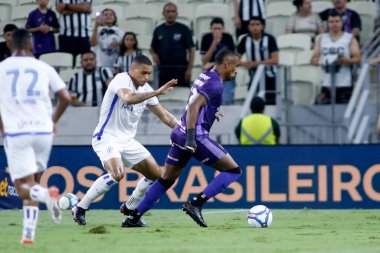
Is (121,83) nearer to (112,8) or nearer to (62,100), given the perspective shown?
(62,100)

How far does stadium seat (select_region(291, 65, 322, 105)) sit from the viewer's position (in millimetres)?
18969

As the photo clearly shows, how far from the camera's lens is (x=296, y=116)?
62.9 ft

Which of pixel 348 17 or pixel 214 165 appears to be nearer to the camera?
pixel 214 165

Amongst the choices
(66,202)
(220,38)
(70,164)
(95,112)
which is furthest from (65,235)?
(220,38)

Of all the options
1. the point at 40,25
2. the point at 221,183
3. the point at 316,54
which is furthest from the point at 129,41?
the point at 221,183

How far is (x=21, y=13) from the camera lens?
2295cm

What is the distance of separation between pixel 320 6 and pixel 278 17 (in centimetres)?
89

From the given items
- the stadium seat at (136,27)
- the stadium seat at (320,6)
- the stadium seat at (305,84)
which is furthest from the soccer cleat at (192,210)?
the stadium seat at (136,27)

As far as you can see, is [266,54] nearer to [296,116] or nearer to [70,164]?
[296,116]

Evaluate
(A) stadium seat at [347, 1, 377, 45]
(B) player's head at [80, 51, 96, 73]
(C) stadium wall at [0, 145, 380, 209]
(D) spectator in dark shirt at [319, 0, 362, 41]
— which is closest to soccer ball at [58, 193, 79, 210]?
(C) stadium wall at [0, 145, 380, 209]

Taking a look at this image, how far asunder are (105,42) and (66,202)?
7.36 m

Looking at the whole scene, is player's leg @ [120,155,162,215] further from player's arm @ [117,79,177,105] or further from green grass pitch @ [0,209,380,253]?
player's arm @ [117,79,177,105]

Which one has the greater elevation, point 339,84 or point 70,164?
point 339,84

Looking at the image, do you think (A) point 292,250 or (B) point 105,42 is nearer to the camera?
(A) point 292,250
